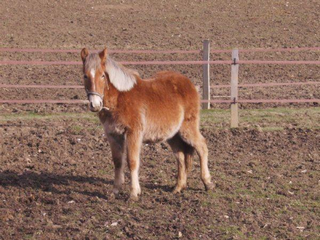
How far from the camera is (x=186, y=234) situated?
19.7 ft

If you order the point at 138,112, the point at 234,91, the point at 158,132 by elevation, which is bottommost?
the point at 234,91

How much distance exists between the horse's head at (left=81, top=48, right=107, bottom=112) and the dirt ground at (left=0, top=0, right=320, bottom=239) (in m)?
1.10

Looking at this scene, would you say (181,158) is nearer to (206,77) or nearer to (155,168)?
(155,168)

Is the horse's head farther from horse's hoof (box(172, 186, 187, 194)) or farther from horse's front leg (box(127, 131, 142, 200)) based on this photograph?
horse's hoof (box(172, 186, 187, 194))

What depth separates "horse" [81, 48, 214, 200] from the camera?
21.6ft

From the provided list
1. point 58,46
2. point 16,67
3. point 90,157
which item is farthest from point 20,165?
point 58,46

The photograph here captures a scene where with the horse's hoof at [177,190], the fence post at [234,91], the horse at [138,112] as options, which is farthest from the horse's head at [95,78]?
the fence post at [234,91]

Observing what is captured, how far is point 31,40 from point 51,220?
12000mm

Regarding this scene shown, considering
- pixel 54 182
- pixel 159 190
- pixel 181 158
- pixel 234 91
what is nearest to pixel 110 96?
pixel 181 158

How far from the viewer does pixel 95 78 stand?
648cm

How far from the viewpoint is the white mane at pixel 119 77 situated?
22.0ft

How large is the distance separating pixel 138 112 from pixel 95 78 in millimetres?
635

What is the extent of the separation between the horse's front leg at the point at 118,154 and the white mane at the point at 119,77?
0.52m

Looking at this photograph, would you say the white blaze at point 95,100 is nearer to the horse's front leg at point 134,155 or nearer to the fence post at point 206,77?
the horse's front leg at point 134,155
